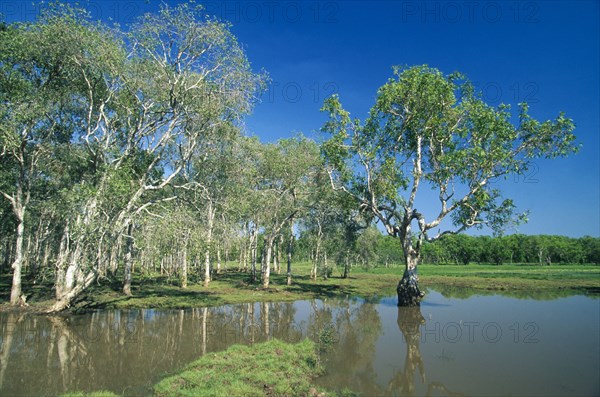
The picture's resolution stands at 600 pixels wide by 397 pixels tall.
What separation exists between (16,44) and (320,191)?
89.2 ft

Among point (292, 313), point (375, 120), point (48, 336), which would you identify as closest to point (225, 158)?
point (375, 120)

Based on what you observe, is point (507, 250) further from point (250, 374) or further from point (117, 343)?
point (250, 374)

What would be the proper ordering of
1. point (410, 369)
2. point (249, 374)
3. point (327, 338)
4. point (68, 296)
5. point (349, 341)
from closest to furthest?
point (249, 374) < point (410, 369) < point (327, 338) < point (349, 341) < point (68, 296)

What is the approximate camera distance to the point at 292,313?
26.6 meters

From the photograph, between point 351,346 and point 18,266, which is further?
point 18,266

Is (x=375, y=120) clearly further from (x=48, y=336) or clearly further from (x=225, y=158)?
(x=48, y=336)

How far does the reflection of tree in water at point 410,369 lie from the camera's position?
39.8 ft

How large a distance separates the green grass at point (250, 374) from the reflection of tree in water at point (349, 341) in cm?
89

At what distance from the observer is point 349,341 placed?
18844mm

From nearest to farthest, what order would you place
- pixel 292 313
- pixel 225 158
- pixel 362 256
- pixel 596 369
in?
pixel 596 369, pixel 292 313, pixel 225 158, pixel 362 256

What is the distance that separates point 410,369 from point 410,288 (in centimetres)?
1603

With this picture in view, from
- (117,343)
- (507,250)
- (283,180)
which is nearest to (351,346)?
(117,343)

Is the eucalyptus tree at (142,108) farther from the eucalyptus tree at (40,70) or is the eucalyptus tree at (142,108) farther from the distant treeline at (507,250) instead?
the distant treeline at (507,250)

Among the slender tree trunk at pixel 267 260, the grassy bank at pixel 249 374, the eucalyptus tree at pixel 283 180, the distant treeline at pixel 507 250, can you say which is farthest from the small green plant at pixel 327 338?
the distant treeline at pixel 507 250
